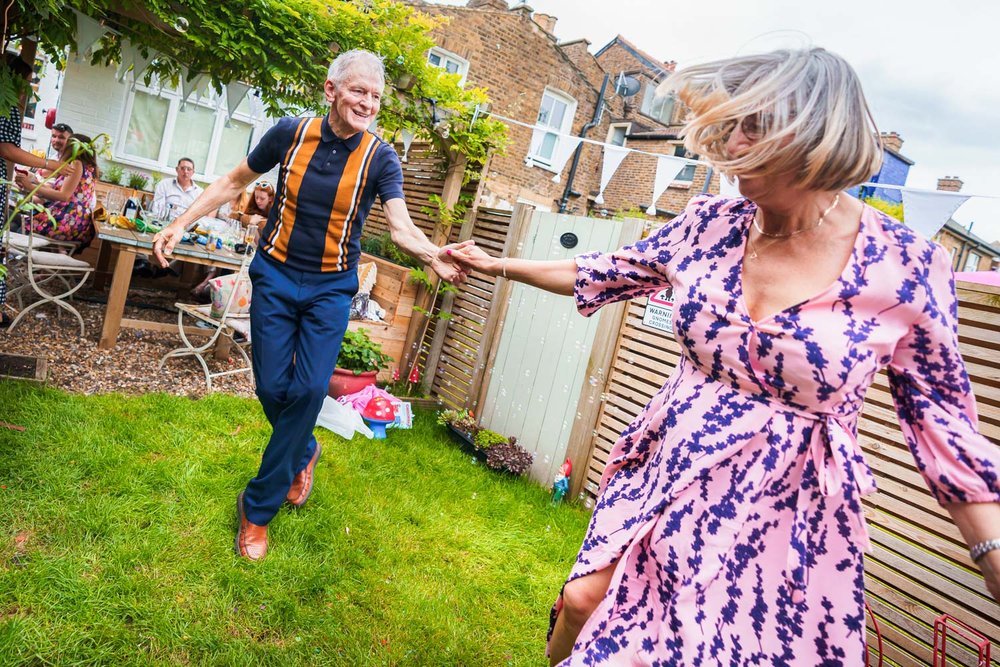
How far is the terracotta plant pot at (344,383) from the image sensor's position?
214 inches

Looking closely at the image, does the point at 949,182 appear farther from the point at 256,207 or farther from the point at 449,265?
the point at 449,265

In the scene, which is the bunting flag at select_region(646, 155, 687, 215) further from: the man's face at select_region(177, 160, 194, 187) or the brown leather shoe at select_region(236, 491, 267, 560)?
the man's face at select_region(177, 160, 194, 187)

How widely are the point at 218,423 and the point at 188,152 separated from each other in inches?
423

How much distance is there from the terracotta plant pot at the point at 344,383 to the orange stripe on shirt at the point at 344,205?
8.36ft

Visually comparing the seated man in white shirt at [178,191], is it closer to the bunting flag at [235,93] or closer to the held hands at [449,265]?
the bunting flag at [235,93]

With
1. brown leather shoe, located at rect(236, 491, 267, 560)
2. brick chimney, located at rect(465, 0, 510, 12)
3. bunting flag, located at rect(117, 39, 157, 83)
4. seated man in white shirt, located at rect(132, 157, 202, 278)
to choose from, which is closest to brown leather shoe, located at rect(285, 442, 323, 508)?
brown leather shoe, located at rect(236, 491, 267, 560)

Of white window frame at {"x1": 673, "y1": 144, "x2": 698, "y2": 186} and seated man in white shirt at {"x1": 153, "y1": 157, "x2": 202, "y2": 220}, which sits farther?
white window frame at {"x1": 673, "y1": 144, "x2": 698, "y2": 186}

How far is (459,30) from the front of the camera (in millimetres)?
15656

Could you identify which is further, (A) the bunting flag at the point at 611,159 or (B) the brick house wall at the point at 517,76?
(B) the brick house wall at the point at 517,76

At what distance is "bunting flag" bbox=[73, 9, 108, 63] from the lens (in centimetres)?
507

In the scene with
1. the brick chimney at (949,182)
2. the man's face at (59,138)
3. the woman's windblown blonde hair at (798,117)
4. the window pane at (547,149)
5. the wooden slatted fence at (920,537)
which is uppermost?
the brick chimney at (949,182)

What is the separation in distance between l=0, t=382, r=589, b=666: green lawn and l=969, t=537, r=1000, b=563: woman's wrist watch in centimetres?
199

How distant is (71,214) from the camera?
6.02 m

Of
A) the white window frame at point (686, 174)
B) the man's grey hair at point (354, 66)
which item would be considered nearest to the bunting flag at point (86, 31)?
the man's grey hair at point (354, 66)
